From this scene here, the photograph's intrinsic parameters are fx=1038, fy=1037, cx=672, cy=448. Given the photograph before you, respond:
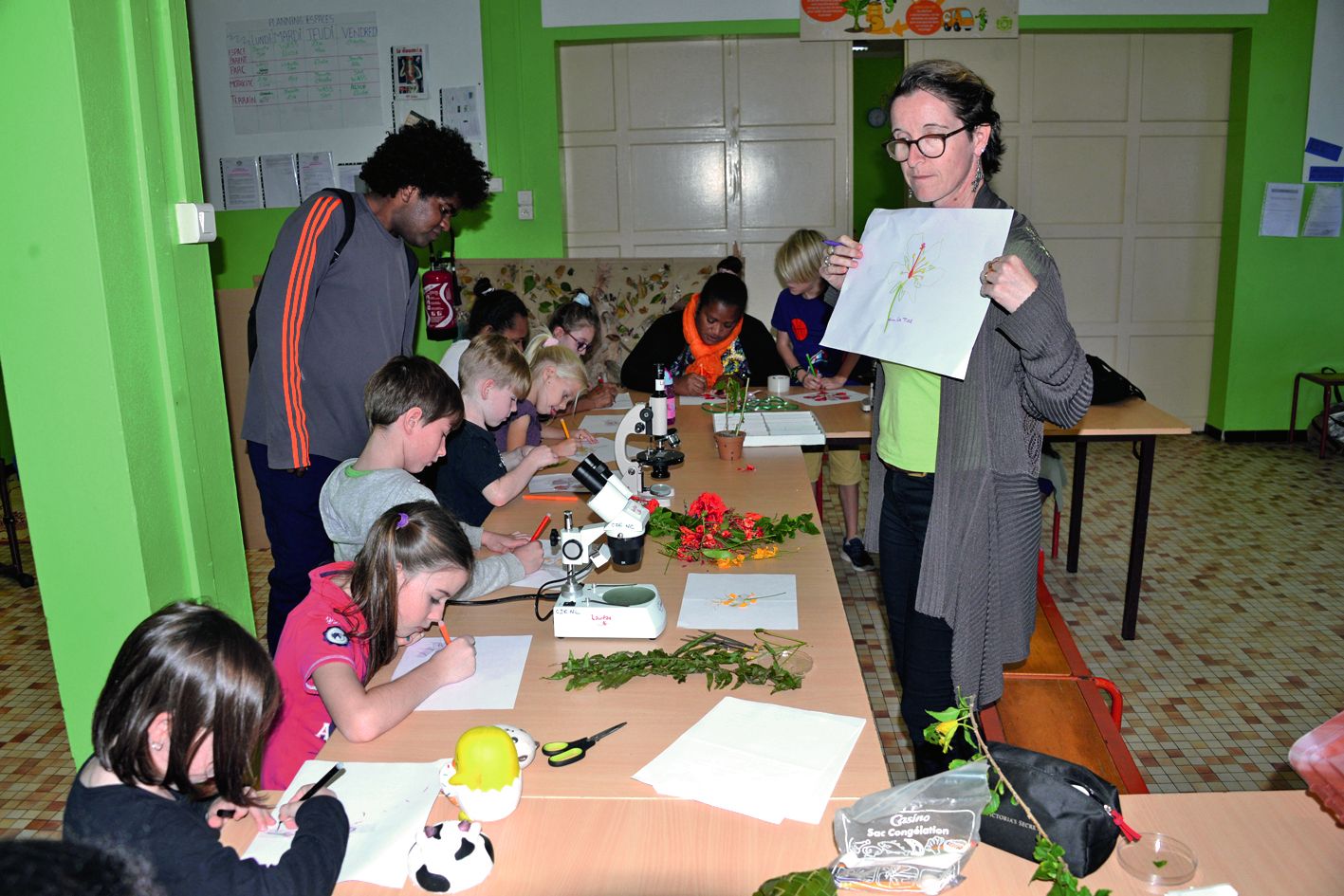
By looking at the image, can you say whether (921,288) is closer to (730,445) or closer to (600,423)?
(730,445)

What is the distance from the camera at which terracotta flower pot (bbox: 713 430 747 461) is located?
327 cm

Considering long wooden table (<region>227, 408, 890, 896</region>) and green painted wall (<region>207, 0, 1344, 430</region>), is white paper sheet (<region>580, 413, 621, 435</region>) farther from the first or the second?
green painted wall (<region>207, 0, 1344, 430</region>)

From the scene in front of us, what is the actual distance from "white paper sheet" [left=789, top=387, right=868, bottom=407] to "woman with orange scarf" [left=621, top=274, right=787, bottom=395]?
0.33 m

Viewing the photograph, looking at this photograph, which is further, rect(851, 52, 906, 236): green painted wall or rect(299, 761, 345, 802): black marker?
rect(851, 52, 906, 236): green painted wall

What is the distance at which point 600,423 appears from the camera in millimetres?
3922

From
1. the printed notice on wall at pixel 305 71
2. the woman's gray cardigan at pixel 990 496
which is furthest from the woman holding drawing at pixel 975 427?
the printed notice on wall at pixel 305 71

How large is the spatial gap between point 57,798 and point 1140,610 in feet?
12.2

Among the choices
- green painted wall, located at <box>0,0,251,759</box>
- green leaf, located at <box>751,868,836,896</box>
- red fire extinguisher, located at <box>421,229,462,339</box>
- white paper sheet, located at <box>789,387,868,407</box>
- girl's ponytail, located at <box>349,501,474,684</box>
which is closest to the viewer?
green leaf, located at <box>751,868,836,896</box>

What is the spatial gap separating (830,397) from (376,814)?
3113 mm

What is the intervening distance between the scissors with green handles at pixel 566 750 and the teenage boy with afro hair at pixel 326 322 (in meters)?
1.36

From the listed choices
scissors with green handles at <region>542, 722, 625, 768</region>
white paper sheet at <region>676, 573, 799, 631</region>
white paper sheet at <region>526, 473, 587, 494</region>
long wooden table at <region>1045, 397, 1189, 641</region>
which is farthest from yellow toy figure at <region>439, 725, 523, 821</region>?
long wooden table at <region>1045, 397, 1189, 641</region>

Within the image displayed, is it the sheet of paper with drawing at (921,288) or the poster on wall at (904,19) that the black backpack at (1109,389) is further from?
the poster on wall at (904,19)

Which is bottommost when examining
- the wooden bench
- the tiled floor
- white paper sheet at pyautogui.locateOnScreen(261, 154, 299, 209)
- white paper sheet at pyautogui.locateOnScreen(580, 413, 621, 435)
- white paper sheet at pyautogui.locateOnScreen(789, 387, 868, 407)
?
the tiled floor

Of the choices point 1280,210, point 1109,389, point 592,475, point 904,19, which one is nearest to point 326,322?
point 592,475
